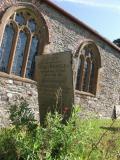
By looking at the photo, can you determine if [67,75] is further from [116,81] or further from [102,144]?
[116,81]

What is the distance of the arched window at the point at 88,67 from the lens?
46.7 feet

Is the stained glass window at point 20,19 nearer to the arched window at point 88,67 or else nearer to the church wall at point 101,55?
the church wall at point 101,55

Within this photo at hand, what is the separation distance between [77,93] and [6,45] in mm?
4604

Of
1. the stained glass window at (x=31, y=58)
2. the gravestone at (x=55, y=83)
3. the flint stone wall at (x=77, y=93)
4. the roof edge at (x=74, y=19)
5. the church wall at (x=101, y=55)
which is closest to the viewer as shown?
the gravestone at (x=55, y=83)

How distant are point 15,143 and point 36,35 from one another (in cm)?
726

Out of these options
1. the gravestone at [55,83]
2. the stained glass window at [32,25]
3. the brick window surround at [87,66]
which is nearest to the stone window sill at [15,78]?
the stained glass window at [32,25]

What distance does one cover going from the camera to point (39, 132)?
15.7 ft

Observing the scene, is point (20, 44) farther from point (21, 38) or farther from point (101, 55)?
point (101, 55)

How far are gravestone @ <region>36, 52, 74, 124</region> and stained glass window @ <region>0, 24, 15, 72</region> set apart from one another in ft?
10.5

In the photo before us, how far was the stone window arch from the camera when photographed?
10.4 meters

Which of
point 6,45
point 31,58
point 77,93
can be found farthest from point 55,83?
point 77,93

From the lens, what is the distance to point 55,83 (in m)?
6.78

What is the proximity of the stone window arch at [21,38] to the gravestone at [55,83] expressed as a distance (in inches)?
127

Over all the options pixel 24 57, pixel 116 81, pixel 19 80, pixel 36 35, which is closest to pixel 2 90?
pixel 19 80
